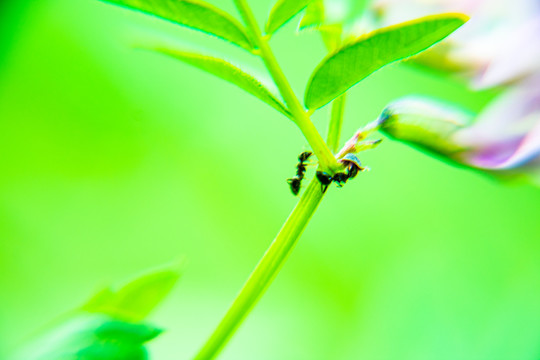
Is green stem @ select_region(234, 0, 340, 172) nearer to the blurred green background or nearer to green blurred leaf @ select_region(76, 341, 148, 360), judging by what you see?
green blurred leaf @ select_region(76, 341, 148, 360)

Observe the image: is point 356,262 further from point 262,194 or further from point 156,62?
point 156,62

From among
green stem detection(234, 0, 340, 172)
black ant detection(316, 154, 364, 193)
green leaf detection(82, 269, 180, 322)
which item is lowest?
green leaf detection(82, 269, 180, 322)

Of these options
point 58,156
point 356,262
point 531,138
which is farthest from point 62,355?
point 58,156

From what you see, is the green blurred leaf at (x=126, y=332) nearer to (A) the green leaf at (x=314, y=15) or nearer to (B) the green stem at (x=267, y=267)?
(B) the green stem at (x=267, y=267)

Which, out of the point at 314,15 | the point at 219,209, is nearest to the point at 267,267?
the point at 314,15

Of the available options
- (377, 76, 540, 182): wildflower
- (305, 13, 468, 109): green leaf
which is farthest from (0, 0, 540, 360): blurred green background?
(305, 13, 468, 109): green leaf

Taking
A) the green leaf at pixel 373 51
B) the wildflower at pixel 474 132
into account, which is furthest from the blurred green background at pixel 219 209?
the green leaf at pixel 373 51

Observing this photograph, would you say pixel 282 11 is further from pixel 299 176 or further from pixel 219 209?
pixel 219 209
